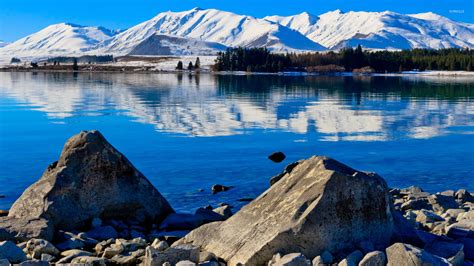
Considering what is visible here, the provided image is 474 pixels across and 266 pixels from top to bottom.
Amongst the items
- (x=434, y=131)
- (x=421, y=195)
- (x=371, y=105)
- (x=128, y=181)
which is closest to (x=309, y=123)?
(x=434, y=131)

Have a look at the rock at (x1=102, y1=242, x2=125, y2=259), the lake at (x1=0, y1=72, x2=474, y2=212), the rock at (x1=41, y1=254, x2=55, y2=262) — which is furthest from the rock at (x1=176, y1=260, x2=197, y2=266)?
the lake at (x1=0, y1=72, x2=474, y2=212)

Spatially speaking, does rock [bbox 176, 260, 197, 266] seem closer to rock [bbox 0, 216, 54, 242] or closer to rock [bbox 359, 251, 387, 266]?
rock [bbox 359, 251, 387, 266]

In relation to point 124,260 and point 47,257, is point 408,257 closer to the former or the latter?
Answer: point 124,260

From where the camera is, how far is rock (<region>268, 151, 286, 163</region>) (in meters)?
29.0

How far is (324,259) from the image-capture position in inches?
460

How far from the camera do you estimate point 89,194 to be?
1588 cm

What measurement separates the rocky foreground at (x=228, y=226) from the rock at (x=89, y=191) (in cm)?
3

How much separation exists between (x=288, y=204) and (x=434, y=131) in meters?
30.5

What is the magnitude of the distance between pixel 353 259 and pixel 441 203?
8.63 meters

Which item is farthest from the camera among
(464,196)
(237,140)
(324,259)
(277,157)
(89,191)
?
(237,140)

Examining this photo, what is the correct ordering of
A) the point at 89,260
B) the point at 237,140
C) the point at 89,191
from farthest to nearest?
the point at 237,140 < the point at 89,191 < the point at 89,260

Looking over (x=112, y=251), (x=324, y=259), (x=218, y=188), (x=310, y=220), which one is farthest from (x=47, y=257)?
(x=218, y=188)

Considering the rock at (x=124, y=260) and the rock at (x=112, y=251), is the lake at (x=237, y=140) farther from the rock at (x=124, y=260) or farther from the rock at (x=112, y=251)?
the rock at (x=124, y=260)

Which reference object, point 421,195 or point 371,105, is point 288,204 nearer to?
point 421,195
